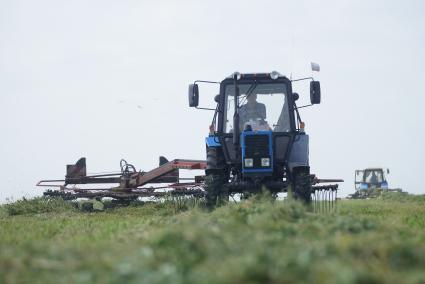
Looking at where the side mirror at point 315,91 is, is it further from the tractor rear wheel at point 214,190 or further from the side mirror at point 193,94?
the tractor rear wheel at point 214,190

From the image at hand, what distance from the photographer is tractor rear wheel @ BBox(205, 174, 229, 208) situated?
11.8 m

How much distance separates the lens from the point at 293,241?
4980 mm

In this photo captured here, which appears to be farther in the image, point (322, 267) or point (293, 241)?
point (293, 241)

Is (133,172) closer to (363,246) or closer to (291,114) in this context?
(291,114)

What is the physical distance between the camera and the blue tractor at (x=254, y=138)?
11.8 metres

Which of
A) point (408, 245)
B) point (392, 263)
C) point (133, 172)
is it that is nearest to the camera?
point (392, 263)

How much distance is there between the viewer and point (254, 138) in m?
11.8

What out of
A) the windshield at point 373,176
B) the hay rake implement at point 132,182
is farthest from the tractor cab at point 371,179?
the hay rake implement at point 132,182

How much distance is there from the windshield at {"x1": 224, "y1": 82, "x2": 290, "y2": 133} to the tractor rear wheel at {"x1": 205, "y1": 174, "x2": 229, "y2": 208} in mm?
1059

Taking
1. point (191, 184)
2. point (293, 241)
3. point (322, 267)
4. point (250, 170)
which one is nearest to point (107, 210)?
point (191, 184)

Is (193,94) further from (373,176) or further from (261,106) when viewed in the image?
(373,176)

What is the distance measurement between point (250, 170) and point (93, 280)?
26.4 feet

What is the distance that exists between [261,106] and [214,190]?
76.4 inches

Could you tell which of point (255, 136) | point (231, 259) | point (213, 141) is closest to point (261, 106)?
point (255, 136)
